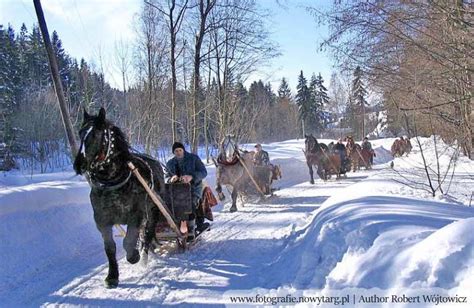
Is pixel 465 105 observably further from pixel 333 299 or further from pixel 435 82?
pixel 333 299

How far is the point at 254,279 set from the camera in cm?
532

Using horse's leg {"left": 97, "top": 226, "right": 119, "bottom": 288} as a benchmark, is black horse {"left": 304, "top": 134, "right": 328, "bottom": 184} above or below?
above

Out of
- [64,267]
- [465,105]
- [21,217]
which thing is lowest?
[64,267]

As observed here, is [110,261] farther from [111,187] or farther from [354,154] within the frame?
[354,154]

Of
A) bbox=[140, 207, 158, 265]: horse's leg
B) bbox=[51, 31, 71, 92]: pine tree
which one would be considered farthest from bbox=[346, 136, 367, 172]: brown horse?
bbox=[51, 31, 71, 92]: pine tree

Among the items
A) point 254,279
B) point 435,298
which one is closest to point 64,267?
point 254,279

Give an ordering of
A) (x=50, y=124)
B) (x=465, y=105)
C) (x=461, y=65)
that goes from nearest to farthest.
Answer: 1. (x=461, y=65)
2. (x=465, y=105)
3. (x=50, y=124)

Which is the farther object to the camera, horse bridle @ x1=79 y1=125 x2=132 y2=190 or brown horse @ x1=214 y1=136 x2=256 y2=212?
brown horse @ x1=214 y1=136 x2=256 y2=212

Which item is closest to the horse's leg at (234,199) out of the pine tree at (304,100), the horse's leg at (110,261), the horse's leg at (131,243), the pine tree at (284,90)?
the horse's leg at (131,243)

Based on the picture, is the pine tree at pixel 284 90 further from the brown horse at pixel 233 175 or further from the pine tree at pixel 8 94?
the brown horse at pixel 233 175

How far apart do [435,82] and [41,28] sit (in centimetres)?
749

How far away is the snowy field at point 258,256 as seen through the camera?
10.0 feet

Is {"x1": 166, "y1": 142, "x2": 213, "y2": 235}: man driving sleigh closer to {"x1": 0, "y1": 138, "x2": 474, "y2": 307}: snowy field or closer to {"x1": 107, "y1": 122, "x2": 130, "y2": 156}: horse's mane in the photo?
{"x1": 0, "y1": 138, "x2": 474, "y2": 307}: snowy field

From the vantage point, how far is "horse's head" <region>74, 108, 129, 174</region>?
473cm
